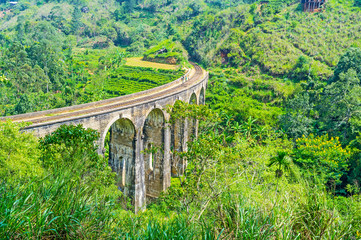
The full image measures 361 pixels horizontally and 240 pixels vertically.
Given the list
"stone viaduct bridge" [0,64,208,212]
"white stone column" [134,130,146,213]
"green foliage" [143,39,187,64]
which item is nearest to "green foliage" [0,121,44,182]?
"stone viaduct bridge" [0,64,208,212]

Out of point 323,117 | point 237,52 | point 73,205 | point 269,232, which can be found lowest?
point 323,117

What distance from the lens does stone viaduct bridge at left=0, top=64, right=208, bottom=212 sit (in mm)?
16812

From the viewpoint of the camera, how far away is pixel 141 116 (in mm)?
20984

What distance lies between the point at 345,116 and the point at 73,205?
113 ft

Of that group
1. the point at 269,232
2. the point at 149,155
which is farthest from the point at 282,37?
the point at 269,232

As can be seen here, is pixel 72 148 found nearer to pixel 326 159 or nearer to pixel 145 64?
pixel 326 159

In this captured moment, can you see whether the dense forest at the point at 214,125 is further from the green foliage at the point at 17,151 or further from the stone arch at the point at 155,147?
the stone arch at the point at 155,147

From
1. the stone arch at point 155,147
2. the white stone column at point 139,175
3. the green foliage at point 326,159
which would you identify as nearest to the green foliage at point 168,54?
the stone arch at point 155,147

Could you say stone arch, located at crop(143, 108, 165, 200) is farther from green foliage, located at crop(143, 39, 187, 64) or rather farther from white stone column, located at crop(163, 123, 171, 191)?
green foliage, located at crop(143, 39, 187, 64)

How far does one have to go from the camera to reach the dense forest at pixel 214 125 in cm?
668

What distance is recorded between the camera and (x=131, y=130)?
20.7 metres

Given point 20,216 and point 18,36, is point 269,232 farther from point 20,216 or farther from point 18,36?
point 18,36

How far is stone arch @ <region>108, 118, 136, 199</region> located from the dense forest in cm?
123

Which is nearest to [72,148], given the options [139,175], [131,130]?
[131,130]
